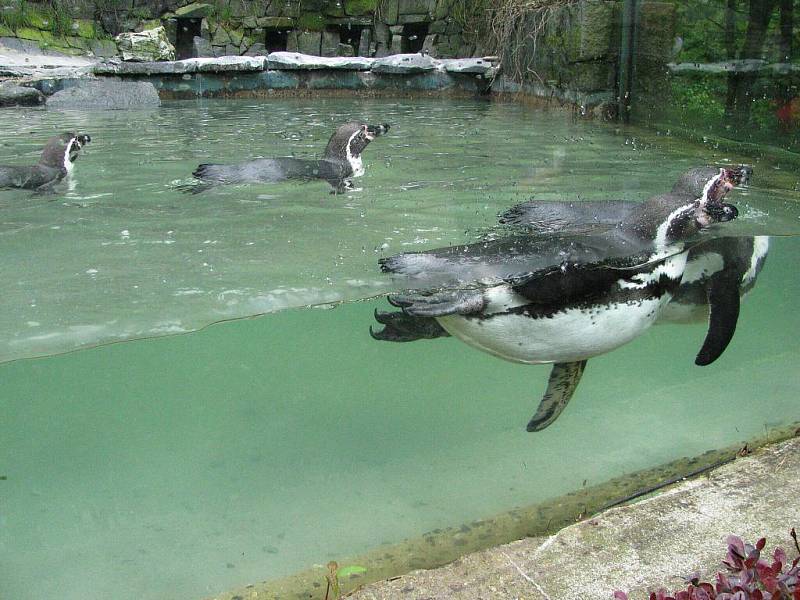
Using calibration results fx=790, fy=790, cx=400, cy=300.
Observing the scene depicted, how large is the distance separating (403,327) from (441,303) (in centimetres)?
49

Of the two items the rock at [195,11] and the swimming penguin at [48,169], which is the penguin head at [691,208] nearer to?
the swimming penguin at [48,169]

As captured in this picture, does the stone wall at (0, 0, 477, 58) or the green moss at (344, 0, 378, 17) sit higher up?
the green moss at (344, 0, 378, 17)

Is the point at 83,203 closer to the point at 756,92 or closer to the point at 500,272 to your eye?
the point at 500,272

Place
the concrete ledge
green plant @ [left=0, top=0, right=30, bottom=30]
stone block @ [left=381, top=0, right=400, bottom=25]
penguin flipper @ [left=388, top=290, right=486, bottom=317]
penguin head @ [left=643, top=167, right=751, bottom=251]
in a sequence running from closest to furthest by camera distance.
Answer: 1. the concrete ledge
2. penguin flipper @ [left=388, top=290, right=486, bottom=317]
3. penguin head @ [left=643, top=167, right=751, bottom=251]
4. green plant @ [left=0, top=0, right=30, bottom=30]
5. stone block @ [left=381, top=0, right=400, bottom=25]

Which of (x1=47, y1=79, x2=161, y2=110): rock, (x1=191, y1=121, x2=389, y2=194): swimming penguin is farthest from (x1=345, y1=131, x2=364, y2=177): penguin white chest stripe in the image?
(x1=47, y1=79, x2=161, y2=110): rock

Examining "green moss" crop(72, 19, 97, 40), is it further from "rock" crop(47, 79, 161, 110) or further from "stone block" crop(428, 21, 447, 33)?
"rock" crop(47, 79, 161, 110)

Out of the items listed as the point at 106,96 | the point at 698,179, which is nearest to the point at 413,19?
the point at 106,96

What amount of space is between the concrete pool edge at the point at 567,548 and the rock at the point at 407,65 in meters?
10.3

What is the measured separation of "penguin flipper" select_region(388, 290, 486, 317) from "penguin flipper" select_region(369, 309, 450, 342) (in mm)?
279

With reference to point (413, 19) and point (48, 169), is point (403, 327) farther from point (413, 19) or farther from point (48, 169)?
point (413, 19)

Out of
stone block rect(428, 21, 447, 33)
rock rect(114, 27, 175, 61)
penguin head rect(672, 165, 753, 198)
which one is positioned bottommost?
penguin head rect(672, 165, 753, 198)

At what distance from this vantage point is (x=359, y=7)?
63.5ft

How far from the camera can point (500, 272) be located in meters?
2.93

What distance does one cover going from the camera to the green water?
10.7 ft
